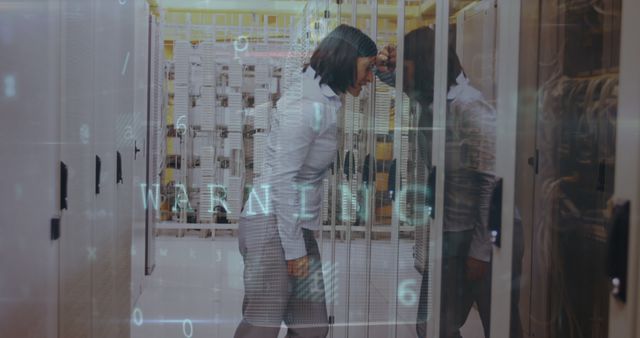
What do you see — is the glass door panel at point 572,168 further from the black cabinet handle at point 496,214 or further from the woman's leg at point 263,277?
the woman's leg at point 263,277

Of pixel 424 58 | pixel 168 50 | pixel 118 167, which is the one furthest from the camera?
pixel 168 50

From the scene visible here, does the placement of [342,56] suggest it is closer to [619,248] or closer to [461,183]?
[461,183]

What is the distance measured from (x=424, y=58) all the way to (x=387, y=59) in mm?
283

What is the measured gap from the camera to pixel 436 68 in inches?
98.0

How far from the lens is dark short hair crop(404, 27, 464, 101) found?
2.39 meters

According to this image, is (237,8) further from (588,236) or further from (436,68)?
(588,236)

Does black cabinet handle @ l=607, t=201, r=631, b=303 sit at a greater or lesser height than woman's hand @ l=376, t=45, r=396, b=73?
lesser

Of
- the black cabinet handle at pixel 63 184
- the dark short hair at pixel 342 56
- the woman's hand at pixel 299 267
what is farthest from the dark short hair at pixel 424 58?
the black cabinet handle at pixel 63 184

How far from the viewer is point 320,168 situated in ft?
9.53

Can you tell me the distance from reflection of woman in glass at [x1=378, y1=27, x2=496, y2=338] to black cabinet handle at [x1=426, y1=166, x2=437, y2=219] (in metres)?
0.07

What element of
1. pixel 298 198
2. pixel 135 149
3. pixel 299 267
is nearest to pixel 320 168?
pixel 298 198

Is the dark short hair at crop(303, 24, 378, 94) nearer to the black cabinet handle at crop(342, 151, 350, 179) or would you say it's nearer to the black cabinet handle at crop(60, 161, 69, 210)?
the black cabinet handle at crop(342, 151, 350, 179)

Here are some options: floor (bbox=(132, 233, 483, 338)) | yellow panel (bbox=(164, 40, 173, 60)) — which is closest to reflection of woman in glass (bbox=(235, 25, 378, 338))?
floor (bbox=(132, 233, 483, 338))

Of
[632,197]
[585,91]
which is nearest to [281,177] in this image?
[585,91]
